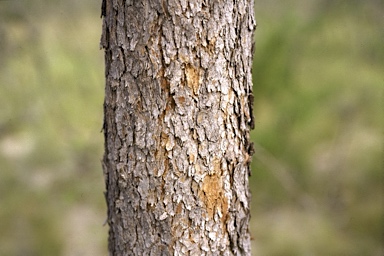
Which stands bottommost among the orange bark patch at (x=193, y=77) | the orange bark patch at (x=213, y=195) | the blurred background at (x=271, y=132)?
the orange bark patch at (x=213, y=195)

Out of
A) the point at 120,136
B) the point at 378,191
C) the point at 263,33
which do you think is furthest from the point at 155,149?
the point at 378,191

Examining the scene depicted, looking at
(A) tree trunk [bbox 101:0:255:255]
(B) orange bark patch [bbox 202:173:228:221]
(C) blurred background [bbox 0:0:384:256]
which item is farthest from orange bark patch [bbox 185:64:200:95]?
(C) blurred background [bbox 0:0:384:256]

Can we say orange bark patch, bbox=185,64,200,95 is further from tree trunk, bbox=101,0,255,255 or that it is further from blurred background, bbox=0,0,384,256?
blurred background, bbox=0,0,384,256

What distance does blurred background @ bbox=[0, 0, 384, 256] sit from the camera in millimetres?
3967

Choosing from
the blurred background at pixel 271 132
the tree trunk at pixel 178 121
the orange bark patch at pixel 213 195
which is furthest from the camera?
the blurred background at pixel 271 132

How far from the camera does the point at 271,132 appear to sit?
13.1 feet

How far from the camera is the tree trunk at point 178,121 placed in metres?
1.25

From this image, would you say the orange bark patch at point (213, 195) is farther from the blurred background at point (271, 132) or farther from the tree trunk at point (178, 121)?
the blurred background at point (271, 132)

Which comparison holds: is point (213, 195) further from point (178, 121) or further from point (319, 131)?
point (319, 131)

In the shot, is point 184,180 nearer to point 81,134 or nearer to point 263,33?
point 263,33

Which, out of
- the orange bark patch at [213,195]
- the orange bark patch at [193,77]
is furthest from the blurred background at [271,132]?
the orange bark patch at [193,77]

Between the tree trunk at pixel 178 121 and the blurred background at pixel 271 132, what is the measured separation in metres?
2.34

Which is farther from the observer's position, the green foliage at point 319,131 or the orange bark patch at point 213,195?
the green foliage at point 319,131

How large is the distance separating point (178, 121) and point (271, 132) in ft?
9.18
